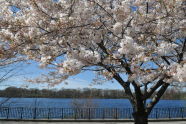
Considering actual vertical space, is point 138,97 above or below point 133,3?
below

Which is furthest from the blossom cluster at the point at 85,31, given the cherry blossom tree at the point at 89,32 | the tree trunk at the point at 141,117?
the tree trunk at the point at 141,117

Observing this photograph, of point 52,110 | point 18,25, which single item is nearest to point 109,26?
point 18,25

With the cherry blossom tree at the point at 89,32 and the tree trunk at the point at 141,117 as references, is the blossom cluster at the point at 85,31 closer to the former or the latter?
the cherry blossom tree at the point at 89,32

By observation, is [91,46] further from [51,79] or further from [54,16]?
[51,79]

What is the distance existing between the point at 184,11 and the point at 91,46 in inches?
126

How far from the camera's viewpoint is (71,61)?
249 inches

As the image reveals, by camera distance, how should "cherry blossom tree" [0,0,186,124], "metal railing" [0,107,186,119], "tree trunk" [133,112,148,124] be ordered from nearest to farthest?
"cherry blossom tree" [0,0,186,124], "tree trunk" [133,112,148,124], "metal railing" [0,107,186,119]

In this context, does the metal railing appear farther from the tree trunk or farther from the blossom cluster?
the blossom cluster

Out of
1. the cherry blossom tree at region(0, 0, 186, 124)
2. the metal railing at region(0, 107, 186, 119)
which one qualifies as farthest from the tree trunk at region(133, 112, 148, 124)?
the metal railing at region(0, 107, 186, 119)

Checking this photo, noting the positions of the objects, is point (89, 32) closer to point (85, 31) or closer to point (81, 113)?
point (85, 31)

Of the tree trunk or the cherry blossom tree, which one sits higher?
the cherry blossom tree

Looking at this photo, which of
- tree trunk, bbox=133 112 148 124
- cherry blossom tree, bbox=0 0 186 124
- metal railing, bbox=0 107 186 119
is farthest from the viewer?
metal railing, bbox=0 107 186 119

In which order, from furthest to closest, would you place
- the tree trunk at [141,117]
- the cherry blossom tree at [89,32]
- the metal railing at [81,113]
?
the metal railing at [81,113], the tree trunk at [141,117], the cherry blossom tree at [89,32]

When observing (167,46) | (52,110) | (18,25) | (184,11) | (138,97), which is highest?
(184,11)
